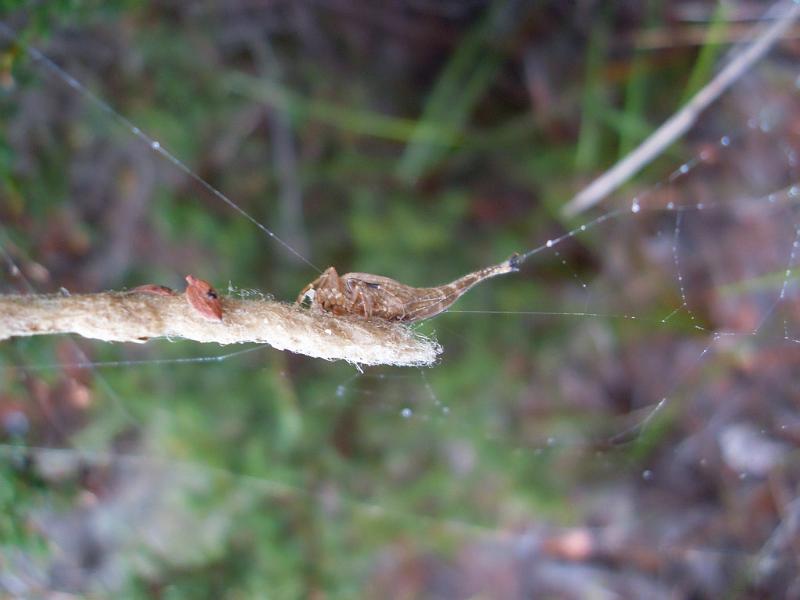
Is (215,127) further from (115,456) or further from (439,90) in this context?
(115,456)

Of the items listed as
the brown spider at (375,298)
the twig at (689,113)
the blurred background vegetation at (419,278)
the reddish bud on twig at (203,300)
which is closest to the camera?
the reddish bud on twig at (203,300)

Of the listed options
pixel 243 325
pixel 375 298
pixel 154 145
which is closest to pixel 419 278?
pixel 154 145

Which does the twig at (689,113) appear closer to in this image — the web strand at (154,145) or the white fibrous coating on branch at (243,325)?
the web strand at (154,145)

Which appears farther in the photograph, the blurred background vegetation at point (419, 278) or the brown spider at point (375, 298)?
the blurred background vegetation at point (419, 278)

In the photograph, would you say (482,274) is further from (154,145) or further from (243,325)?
(154,145)

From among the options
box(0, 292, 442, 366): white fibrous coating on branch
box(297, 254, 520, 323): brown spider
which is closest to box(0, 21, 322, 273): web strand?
box(297, 254, 520, 323): brown spider

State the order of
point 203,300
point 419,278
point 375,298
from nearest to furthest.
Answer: point 203,300, point 375,298, point 419,278

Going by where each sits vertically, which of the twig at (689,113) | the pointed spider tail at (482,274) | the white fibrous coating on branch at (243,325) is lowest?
the white fibrous coating on branch at (243,325)

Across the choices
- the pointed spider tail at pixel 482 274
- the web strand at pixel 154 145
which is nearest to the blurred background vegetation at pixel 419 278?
the web strand at pixel 154 145
